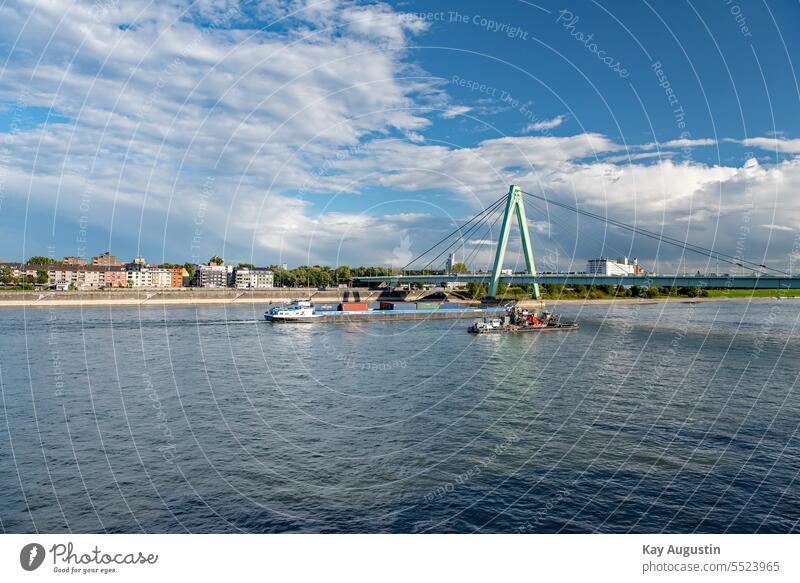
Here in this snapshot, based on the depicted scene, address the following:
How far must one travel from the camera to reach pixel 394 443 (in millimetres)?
13156

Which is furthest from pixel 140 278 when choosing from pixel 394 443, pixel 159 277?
pixel 394 443

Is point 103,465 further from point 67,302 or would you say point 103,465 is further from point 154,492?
point 67,302

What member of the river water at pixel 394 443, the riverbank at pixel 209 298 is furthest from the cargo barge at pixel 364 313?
the river water at pixel 394 443

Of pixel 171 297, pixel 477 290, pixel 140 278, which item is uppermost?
pixel 140 278

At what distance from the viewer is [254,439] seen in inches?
527

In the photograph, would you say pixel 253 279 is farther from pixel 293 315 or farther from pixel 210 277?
pixel 293 315

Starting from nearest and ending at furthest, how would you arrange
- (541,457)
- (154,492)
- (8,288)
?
(154,492), (541,457), (8,288)

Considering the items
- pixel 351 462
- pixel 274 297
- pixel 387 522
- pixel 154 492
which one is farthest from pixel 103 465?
pixel 274 297

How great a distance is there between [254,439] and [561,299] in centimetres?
8298
